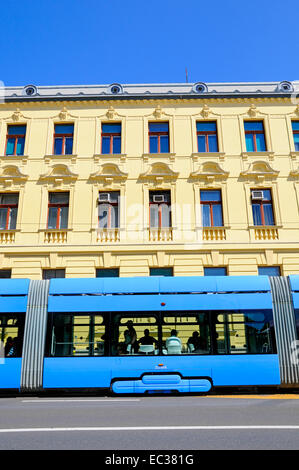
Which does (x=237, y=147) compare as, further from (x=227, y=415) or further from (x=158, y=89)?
(x=227, y=415)

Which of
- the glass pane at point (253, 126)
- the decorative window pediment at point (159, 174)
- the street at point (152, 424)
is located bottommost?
the street at point (152, 424)

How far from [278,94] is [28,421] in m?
17.2

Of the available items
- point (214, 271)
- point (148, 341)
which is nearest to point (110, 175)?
point (214, 271)

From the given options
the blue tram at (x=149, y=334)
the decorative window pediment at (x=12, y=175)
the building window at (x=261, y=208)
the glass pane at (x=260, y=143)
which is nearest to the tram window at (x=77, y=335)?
the blue tram at (x=149, y=334)

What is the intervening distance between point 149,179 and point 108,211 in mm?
2370

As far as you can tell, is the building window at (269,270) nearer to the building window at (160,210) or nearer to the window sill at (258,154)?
the building window at (160,210)

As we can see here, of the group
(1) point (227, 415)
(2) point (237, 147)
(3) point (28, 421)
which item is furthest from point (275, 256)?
(3) point (28, 421)

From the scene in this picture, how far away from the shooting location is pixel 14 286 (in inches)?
402

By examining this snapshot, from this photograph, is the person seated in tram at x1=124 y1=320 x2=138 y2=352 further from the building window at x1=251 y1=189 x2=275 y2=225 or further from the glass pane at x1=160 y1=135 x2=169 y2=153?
the glass pane at x1=160 y1=135 x2=169 y2=153

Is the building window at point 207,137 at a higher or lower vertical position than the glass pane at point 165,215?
higher

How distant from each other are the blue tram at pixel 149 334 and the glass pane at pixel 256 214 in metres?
5.96

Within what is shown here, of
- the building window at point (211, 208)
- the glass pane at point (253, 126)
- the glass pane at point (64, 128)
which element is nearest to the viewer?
the building window at point (211, 208)

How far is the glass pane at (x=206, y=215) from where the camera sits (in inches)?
628

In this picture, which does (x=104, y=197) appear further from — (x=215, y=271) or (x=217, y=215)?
(x=215, y=271)
